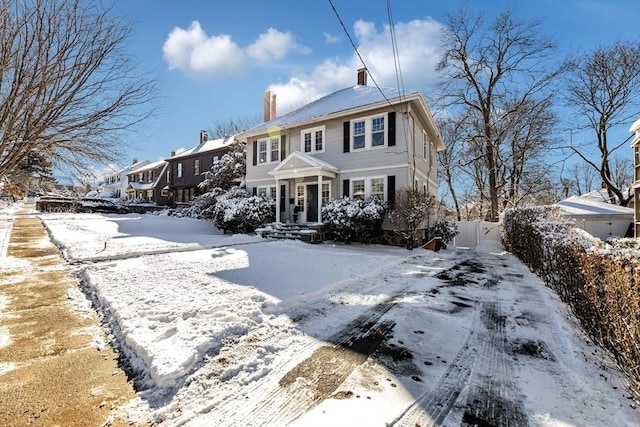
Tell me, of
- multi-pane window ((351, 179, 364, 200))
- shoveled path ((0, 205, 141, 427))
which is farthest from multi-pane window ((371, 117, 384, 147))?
shoveled path ((0, 205, 141, 427))

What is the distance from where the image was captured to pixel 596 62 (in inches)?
738

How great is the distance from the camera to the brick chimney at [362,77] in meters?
16.4

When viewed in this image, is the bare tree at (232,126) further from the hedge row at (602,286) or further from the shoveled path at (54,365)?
the hedge row at (602,286)

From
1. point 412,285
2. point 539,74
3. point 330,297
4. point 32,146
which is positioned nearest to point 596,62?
point 539,74

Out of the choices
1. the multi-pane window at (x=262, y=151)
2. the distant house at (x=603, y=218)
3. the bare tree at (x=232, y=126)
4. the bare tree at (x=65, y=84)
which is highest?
the bare tree at (x=232, y=126)

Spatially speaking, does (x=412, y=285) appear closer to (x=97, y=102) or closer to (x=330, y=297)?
(x=330, y=297)

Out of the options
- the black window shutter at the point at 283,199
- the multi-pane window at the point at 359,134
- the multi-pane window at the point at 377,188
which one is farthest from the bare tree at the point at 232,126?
the multi-pane window at the point at 377,188

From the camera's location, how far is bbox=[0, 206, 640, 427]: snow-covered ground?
7.11 ft

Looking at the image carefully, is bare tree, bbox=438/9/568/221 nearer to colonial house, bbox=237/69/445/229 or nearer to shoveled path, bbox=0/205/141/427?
colonial house, bbox=237/69/445/229

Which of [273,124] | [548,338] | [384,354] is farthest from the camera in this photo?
[273,124]

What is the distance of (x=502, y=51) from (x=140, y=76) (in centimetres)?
2415

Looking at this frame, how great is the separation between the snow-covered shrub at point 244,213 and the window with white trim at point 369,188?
4534mm

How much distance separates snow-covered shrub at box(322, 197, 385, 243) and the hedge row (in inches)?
240

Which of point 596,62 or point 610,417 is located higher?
point 596,62
